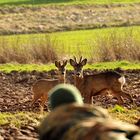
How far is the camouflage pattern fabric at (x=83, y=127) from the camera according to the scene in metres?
1.59

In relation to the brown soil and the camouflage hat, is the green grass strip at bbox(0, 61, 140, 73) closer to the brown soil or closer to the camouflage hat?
the camouflage hat

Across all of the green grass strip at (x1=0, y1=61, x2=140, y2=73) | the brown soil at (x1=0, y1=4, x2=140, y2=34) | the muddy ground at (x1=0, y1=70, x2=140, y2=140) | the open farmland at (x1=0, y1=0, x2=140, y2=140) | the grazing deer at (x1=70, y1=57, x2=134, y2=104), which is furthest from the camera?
the brown soil at (x1=0, y1=4, x2=140, y2=34)

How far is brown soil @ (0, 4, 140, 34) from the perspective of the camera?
46.5 metres

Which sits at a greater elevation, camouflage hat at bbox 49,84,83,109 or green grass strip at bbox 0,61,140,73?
camouflage hat at bbox 49,84,83,109

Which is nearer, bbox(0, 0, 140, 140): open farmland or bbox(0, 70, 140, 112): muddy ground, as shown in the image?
bbox(0, 0, 140, 140): open farmland

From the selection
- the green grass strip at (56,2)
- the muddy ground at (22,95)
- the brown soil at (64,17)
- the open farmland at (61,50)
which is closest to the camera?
the muddy ground at (22,95)

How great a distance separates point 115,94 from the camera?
14.1m

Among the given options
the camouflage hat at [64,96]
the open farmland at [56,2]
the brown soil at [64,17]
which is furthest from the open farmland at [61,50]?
the open farmland at [56,2]

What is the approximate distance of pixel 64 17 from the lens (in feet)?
165

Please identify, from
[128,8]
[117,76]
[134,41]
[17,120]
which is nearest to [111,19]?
[128,8]

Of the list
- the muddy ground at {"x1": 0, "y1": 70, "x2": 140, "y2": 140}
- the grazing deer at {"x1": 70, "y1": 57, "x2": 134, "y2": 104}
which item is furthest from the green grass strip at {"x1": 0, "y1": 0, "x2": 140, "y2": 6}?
the grazing deer at {"x1": 70, "y1": 57, "x2": 134, "y2": 104}

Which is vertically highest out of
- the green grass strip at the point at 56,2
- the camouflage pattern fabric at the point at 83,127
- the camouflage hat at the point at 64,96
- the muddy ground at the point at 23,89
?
the green grass strip at the point at 56,2

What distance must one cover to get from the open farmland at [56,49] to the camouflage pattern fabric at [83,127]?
573 centimetres

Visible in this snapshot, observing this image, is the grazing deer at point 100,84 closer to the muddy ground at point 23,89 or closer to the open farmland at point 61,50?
the muddy ground at point 23,89
